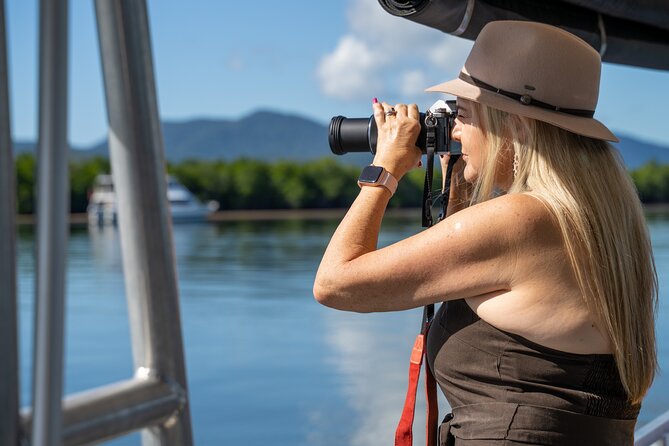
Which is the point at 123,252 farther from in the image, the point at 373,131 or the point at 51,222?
the point at 373,131

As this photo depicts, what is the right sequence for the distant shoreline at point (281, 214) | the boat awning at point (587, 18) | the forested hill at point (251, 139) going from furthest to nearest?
the forested hill at point (251, 139) → the distant shoreline at point (281, 214) → the boat awning at point (587, 18)

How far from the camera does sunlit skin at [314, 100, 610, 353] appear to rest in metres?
0.90

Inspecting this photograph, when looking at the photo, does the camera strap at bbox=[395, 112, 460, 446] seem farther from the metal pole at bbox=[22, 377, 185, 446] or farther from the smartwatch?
the metal pole at bbox=[22, 377, 185, 446]

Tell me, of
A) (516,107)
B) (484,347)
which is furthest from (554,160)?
(484,347)

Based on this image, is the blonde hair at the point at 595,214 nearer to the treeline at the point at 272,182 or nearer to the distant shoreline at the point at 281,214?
the treeline at the point at 272,182

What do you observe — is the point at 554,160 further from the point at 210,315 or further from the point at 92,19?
the point at 210,315

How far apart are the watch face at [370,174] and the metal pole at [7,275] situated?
0.55 metres

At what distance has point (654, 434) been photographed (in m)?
1.71

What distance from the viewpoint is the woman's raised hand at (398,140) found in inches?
40.2

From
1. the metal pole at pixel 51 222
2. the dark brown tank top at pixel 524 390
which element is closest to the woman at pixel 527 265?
the dark brown tank top at pixel 524 390

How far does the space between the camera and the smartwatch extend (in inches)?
3.0

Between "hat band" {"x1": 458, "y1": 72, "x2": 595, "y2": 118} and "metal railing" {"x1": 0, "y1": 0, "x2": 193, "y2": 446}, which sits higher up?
"hat band" {"x1": 458, "y1": 72, "x2": 595, "y2": 118}

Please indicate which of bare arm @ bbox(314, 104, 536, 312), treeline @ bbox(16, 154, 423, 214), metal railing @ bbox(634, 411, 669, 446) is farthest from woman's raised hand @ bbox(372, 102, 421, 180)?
treeline @ bbox(16, 154, 423, 214)

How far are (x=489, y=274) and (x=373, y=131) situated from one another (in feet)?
0.91
